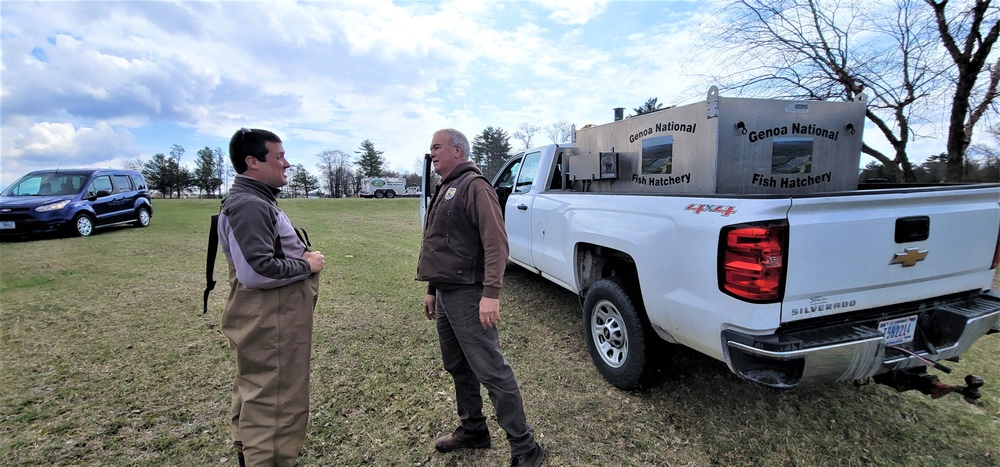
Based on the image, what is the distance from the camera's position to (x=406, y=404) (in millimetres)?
3002

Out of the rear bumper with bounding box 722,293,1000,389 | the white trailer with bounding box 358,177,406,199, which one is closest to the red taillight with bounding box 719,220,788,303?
the rear bumper with bounding box 722,293,1000,389

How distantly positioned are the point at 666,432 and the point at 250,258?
2.49 meters

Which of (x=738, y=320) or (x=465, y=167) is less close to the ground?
(x=465, y=167)

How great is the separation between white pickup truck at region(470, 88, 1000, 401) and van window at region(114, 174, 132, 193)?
1357cm

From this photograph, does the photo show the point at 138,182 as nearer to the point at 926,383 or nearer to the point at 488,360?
the point at 488,360

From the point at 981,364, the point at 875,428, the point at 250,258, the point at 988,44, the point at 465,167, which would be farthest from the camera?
the point at 988,44

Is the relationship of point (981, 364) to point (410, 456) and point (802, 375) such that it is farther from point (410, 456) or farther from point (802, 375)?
point (410, 456)

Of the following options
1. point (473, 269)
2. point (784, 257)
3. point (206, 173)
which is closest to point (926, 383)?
point (784, 257)

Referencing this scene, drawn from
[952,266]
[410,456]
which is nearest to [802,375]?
[952,266]

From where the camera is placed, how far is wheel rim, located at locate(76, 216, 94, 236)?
10266 millimetres

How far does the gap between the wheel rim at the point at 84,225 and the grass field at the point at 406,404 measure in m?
6.90

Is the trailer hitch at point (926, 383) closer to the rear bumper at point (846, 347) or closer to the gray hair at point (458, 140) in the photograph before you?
the rear bumper at point (846, 347)

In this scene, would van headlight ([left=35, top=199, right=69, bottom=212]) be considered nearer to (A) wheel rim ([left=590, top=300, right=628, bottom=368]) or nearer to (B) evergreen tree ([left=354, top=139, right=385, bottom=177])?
(A) wheel rim ([left=590, top=300, right=628, bottom=368])

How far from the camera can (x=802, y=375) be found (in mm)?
2072
